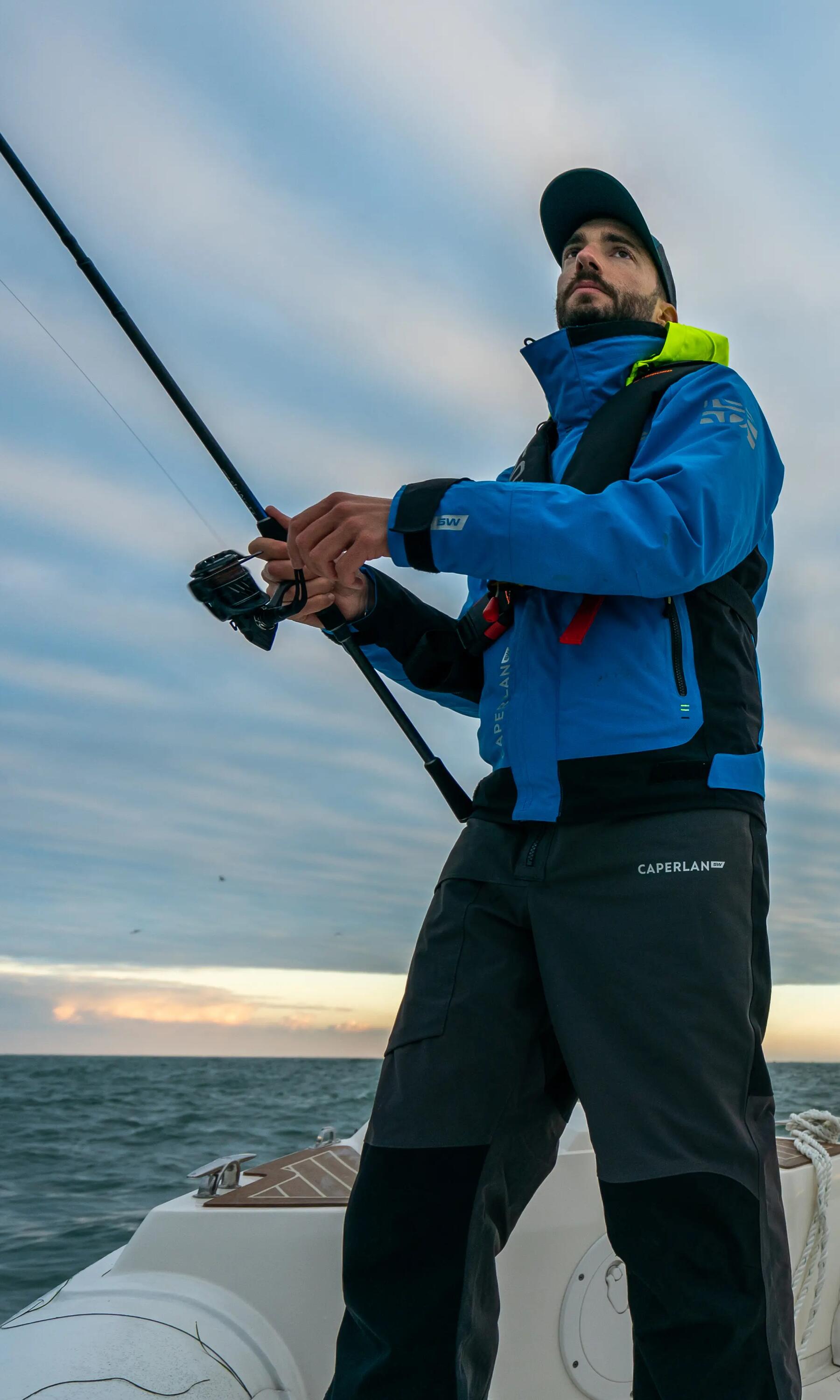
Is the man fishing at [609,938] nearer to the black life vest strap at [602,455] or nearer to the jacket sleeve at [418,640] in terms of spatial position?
the black life vest strap at [602,455]

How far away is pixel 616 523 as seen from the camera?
134 centimetres

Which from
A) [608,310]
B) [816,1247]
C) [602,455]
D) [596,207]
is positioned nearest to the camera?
[602,455]

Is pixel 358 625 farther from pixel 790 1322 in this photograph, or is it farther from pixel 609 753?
pixel 790 1322

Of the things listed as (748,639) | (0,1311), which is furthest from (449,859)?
(0,1311)

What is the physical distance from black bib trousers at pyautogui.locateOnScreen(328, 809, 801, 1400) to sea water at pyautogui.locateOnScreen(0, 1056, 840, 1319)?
1544mm

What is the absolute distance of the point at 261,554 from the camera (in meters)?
1.75

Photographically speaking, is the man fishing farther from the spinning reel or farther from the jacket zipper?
the spinning reel

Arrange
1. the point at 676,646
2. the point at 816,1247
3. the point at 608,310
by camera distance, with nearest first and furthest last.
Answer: the point at 676,646 → the point at 608,310 → the point at 816,1247

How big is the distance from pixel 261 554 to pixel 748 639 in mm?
835

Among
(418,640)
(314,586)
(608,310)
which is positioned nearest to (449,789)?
(418,640)

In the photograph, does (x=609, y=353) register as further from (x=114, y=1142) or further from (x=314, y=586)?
(x=114, y=1142)

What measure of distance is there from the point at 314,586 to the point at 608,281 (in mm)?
784

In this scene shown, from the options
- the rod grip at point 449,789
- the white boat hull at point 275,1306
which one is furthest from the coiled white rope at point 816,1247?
the rod grip at point 449,789

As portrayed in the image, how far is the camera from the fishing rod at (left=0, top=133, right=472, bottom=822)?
1791mm
